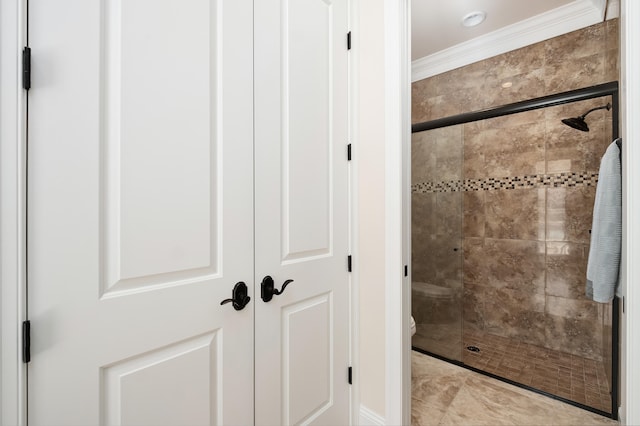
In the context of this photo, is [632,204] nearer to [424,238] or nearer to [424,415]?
[424,415]

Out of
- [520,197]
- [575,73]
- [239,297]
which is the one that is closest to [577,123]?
[575,73]

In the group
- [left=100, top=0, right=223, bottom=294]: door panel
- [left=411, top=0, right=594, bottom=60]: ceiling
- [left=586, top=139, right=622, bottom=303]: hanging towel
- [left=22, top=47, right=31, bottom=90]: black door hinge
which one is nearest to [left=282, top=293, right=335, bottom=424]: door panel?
[left=100, top=0, right=223, bottom=294]: door panel

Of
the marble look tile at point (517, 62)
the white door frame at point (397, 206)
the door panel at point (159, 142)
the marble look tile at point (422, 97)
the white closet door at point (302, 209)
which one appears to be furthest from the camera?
the marble look tile at point (422, 97)

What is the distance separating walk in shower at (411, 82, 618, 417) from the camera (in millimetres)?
2350

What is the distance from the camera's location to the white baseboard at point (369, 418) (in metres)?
1.48

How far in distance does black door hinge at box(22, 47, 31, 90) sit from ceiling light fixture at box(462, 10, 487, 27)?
2.82 m

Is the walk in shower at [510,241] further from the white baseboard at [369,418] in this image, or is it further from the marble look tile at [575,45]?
the white baseboard at [369,418]

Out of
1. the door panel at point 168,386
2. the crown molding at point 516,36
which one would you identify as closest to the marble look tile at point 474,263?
the crown molding at point 516,36

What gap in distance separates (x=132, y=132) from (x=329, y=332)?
1.17 metres

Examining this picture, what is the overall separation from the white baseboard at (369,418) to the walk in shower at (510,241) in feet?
3.77

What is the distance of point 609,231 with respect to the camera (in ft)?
4.36

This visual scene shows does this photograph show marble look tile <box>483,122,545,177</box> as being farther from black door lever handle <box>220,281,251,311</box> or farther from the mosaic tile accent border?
black door lever handle <box>220,281,251,311</box>

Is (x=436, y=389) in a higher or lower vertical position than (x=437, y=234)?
lower

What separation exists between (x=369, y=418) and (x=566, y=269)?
2123mm
